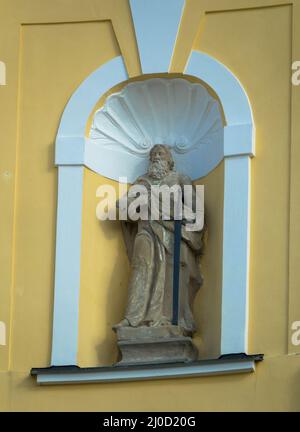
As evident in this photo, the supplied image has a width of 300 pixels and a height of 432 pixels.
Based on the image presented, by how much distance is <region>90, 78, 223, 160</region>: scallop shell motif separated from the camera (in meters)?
15.7

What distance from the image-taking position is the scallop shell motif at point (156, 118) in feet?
51.4

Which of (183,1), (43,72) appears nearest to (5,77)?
(43,72)

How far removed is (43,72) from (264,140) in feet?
5.16

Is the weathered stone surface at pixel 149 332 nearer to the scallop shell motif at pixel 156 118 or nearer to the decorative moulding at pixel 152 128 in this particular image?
the decorative moulding at pixel 152 128

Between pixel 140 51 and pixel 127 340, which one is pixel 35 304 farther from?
pixel 140 51

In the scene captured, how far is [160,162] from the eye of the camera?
51.2 ft

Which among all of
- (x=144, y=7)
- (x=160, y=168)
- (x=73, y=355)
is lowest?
(x=73, y=355)

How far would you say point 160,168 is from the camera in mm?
15594

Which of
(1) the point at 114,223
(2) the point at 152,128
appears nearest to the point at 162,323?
(1) the point at 114,223

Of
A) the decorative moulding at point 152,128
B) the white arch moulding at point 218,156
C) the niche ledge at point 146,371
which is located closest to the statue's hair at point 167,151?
the decorative moulding at point 152,128

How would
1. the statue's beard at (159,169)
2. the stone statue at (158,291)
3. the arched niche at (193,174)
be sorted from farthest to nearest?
the statue's beard at (159,169) < the stone statue at (158,291) < the arched niche at (193,174)

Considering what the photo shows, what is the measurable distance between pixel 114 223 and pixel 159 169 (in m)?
0.45

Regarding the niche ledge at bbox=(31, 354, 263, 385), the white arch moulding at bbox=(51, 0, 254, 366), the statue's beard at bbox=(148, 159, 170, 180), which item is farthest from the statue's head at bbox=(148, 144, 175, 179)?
the niche ledge at bbox=(31, 354, 263, 385)

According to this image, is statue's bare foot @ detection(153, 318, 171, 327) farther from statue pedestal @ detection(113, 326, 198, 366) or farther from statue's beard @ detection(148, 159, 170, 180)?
statue's beard @ detection(148, 159, 170, 180)
